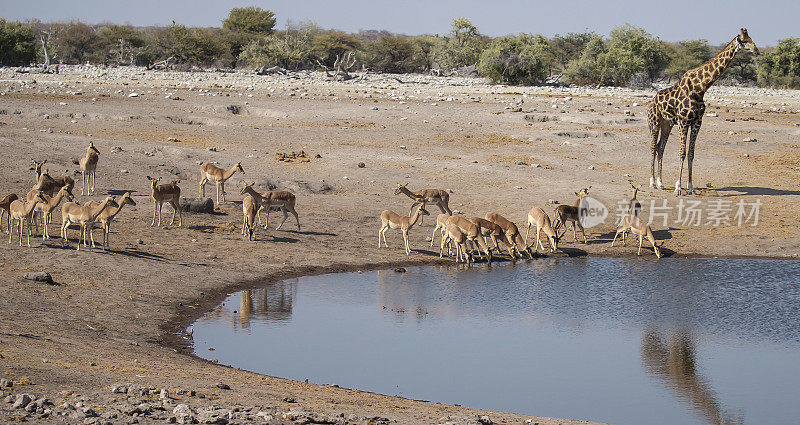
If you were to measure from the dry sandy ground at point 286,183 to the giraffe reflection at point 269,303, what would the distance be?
42cm

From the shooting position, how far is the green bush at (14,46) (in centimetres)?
5466

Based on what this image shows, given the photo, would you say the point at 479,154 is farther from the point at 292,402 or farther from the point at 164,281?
the point at 292,402

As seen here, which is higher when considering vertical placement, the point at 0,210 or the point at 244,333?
the point at 0,210

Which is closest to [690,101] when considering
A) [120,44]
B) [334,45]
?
[120,44]

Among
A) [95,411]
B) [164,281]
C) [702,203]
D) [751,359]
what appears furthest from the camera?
[702,203]

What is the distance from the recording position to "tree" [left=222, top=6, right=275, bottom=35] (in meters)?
87.4

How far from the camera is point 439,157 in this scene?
1037 inches

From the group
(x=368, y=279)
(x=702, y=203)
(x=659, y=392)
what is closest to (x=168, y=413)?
(x=659, y=392)

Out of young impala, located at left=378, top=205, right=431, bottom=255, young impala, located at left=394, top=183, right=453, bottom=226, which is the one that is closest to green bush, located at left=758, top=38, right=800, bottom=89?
young impala, located at left=394, top=183, right=453, bottom=226

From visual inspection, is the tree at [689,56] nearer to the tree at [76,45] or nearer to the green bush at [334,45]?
the green bush at [334,45]

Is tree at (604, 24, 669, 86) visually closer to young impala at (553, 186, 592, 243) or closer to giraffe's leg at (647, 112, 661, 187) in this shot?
giraffe's leg at (647, 112, 661, 187)

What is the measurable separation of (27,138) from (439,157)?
37.6ft

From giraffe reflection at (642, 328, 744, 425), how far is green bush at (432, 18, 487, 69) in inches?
2057

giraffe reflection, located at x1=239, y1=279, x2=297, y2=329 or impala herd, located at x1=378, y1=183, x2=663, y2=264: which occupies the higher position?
impala herd, located at x1=378, y1=183, x2=663, y2=264
